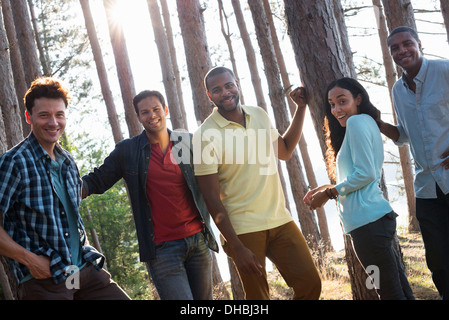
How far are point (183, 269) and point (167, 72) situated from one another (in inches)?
332

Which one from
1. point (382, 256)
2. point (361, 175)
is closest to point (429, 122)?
point (361, 175)

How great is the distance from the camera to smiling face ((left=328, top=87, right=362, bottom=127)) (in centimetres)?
345

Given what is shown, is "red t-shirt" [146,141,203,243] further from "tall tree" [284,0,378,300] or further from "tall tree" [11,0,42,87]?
"tall tree" [11,0,42,87]

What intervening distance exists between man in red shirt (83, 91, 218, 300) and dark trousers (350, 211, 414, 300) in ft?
3.87

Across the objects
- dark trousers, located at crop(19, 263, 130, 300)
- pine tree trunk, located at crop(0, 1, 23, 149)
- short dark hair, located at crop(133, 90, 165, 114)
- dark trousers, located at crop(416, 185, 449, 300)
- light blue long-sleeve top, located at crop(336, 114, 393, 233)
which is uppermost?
pine tree trunk, located at crop(0, 1, 23, 149)

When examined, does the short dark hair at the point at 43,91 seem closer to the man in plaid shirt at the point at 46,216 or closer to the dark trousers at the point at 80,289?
the man in plaid shirt at the point at 46,216

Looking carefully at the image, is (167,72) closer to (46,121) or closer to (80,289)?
(46,121)

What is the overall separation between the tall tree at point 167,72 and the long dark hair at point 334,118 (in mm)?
7358

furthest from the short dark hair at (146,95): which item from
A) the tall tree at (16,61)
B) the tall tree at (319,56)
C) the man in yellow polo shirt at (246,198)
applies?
the tall tree at (16,61)

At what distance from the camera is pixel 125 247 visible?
2597 centimetres

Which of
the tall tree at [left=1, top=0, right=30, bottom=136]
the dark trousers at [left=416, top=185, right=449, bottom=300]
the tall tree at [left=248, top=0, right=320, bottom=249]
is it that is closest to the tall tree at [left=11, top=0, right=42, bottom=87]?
the tall tree at [left=1, top=0, right=30, bottom=136]

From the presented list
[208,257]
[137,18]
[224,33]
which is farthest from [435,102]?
[224,33]

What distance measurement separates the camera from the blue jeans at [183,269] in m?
3.52

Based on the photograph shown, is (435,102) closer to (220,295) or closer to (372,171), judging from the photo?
(372,171)
